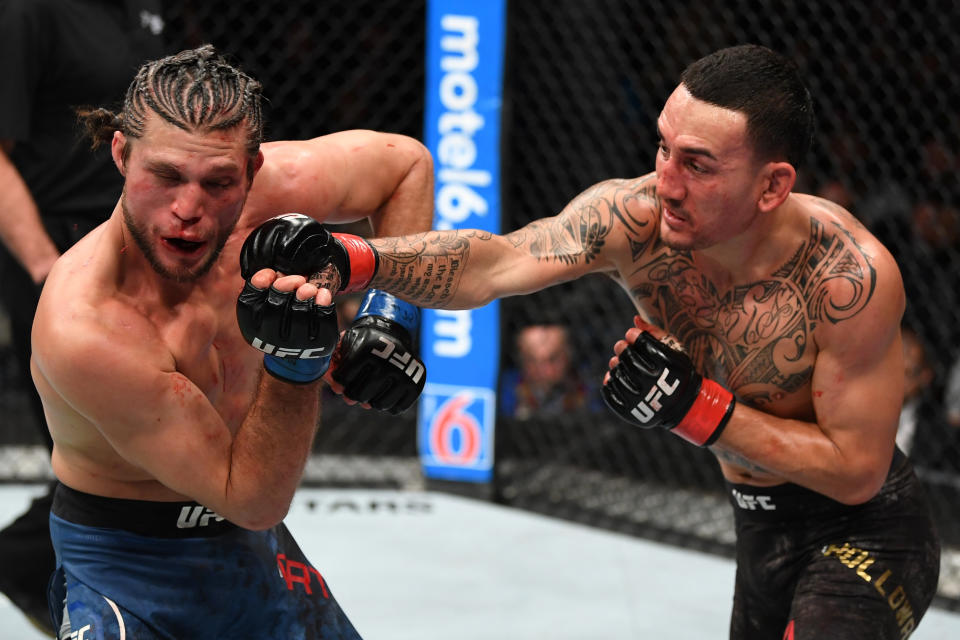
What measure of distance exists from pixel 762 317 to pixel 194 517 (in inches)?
37.5

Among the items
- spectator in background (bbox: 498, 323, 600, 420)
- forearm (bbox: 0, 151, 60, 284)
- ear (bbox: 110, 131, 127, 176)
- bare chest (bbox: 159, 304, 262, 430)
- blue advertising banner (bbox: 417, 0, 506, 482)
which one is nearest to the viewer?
ear (bbox: 110, 131, 127, 176)

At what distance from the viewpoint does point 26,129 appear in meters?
2.31

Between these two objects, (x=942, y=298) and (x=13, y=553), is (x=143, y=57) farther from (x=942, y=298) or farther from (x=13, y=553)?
(x=942, y=298)

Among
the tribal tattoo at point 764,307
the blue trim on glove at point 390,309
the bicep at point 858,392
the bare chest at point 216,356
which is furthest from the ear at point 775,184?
the bare chest at point 216,356

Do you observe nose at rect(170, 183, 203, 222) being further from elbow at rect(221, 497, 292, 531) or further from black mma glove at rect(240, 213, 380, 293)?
elbow at rect(221, 497, 292, 531)

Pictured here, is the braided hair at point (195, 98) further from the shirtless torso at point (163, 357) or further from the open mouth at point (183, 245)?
the open mouth at point (183, 245)

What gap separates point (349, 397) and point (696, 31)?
2.78 metres

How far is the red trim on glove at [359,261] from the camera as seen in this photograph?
1528 mm

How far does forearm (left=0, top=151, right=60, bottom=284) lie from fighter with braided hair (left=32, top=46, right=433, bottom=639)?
26.7 inches

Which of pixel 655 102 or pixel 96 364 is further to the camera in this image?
pixel 655 102

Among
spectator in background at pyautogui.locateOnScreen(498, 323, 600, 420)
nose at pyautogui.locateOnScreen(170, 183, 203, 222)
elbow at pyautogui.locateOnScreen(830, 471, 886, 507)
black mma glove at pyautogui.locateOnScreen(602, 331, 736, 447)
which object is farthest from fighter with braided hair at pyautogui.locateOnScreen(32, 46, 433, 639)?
spectator in background at pyautogui.locateOnScreen(498, 323, 600, 420)

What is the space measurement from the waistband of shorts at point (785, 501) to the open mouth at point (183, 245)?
101 centimetres

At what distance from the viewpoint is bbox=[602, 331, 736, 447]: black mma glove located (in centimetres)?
174

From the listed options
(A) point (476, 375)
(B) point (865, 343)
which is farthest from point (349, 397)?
(A) point (476, 375)
